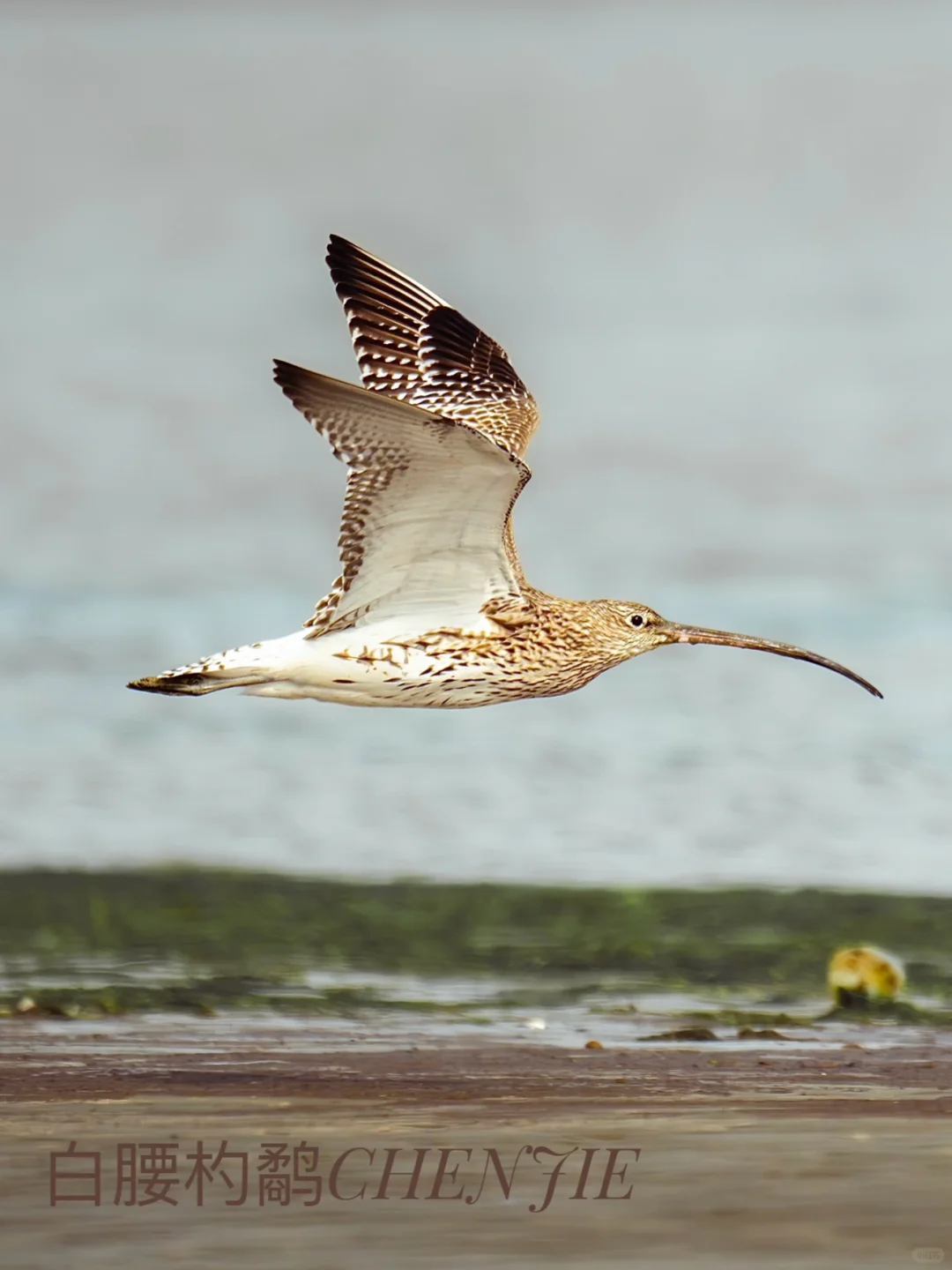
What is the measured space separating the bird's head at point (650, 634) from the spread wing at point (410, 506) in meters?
0.67

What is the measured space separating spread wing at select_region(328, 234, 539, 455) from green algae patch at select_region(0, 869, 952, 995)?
192 inches

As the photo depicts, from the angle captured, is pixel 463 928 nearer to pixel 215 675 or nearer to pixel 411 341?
pixel 411 341

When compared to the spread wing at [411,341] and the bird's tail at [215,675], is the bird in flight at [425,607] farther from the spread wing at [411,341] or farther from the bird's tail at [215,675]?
the spread wing at [411,341]

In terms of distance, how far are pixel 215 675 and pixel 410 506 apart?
1.26m

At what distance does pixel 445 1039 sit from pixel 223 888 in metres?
6.63

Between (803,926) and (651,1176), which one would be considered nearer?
(651,1176)

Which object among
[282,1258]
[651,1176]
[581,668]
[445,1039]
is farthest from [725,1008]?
[282,1258]

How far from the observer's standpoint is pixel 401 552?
1211cm

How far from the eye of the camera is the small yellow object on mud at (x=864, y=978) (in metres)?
16.8

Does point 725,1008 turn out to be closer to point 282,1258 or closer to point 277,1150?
point 277,1150

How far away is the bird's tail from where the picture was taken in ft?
38.2


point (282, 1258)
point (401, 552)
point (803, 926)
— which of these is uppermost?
point (401, 552)

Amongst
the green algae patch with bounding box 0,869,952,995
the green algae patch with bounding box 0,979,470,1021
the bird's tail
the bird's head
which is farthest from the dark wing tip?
the green algae patch with bounding box 0,869,952,995

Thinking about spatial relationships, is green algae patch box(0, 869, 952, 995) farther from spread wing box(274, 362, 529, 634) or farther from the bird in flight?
spread wing box(274, 362, 529, 634)
